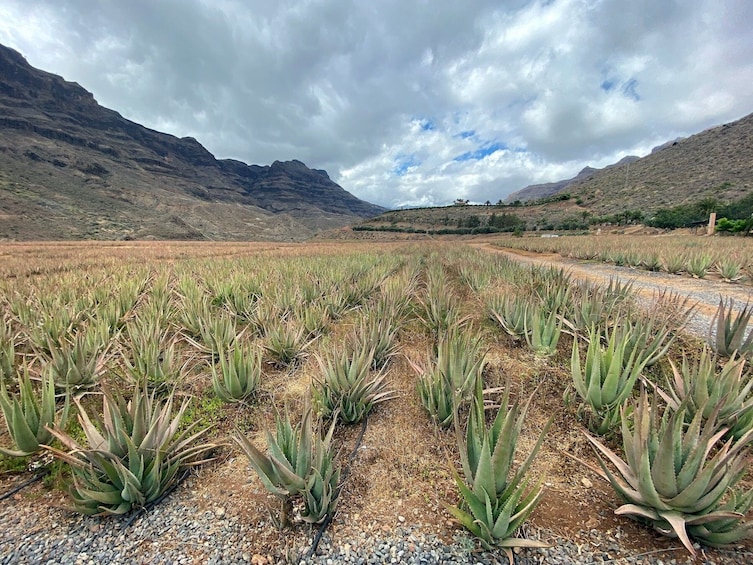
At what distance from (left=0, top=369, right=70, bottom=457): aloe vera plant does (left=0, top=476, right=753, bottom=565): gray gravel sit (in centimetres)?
45

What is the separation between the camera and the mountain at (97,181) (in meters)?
49.1

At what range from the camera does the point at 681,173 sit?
4306 centimetres

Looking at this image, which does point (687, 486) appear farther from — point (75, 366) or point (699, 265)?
point (699, 265)

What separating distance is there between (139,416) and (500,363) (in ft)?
11.7

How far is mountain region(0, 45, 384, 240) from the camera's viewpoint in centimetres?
4906

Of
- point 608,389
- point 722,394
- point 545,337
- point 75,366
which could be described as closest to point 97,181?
point 75,366

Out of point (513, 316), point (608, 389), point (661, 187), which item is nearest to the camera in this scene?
point (608, 389)

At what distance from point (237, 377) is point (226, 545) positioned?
152 centimetres

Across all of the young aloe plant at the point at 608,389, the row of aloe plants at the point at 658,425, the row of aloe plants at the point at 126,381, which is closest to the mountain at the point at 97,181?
the row of aloe plants at the point at 126,381

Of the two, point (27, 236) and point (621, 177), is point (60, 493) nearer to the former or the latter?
point (27, 236)

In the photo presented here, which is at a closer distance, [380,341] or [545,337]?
[545,337]

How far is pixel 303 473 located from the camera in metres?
1.96

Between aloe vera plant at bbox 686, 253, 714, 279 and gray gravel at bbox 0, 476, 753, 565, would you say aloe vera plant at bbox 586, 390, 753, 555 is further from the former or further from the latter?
aloe vera plant at bbox 686, 253, 714, 279

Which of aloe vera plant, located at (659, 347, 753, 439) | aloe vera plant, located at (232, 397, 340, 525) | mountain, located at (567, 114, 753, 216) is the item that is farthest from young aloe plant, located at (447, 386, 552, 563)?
mountain, located at (567, 114, 753, 216)
